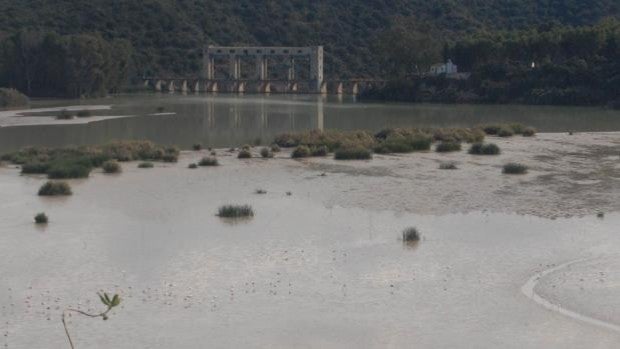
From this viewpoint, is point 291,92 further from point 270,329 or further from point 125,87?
point 270,329

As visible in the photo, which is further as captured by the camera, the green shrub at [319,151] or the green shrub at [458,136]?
the green shrub at [458,136]

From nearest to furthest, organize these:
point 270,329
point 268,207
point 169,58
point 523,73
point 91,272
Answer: point 270,329 < point 91,272 < point 268,207 < point 523,73 < point 169,58

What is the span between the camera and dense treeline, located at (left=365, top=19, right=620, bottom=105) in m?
82.7

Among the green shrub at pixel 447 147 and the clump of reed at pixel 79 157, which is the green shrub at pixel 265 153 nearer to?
the clump of reed at pixel 79 157

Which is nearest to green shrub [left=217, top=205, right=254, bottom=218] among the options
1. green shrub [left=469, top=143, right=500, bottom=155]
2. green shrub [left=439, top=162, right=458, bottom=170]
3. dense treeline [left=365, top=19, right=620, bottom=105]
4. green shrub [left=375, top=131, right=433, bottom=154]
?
green shrub [left=439, top=162, right=458, bottom=170]

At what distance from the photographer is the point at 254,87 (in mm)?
127688

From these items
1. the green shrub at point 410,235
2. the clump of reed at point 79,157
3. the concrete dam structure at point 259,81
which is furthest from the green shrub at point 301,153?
the concrete dam structure at point 259,81

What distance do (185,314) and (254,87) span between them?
113536 mm

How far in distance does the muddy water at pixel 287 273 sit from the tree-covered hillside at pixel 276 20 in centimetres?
10081

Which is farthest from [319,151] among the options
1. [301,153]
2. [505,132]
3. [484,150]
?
[505,132]

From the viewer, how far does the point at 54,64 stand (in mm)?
89625

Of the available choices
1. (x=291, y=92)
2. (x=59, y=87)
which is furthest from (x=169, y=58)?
(x=59, y=87)

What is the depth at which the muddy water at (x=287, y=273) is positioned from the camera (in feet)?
46.4

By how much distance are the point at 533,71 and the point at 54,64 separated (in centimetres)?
4198
